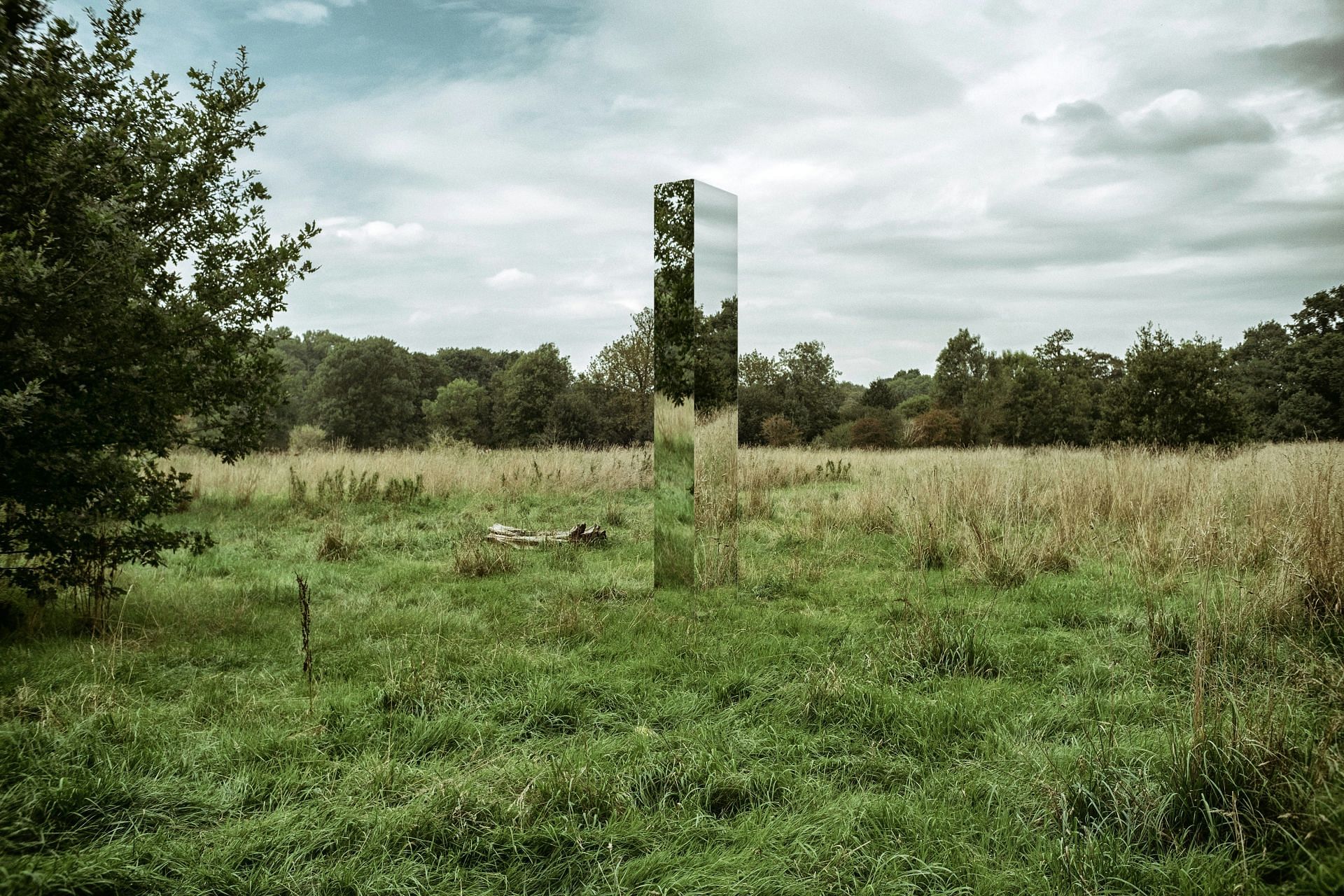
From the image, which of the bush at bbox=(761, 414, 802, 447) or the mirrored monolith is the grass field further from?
the bush at bbox=(761, 414, 802, 447)

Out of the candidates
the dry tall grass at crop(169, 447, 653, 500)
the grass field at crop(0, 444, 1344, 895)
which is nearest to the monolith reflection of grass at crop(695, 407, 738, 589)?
the grass field at crop(0, 444, 1344, 895)

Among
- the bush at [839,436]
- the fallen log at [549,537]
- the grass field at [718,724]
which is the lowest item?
the grass field at [718,724]

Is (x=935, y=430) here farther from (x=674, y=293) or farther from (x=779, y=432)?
(x=674, y=293)

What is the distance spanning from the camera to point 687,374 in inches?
232

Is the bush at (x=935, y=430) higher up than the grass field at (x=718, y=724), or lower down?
higher up

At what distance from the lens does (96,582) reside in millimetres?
4973

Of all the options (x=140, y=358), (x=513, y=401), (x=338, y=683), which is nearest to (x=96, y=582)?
(x=140, y=358)

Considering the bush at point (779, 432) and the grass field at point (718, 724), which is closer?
the grass field at point (718, 724)

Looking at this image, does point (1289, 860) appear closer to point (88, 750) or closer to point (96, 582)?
point (88, 750)

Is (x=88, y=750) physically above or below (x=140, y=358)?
below

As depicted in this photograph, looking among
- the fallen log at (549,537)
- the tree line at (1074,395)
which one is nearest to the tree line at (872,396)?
the tree line at (1074,395)

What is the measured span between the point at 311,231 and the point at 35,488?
2504 mm

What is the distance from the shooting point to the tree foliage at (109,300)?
433 centimetres

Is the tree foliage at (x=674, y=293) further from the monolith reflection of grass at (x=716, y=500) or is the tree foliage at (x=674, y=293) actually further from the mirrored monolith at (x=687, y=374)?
the monolith reflection of grass at (x=716, y=500)
